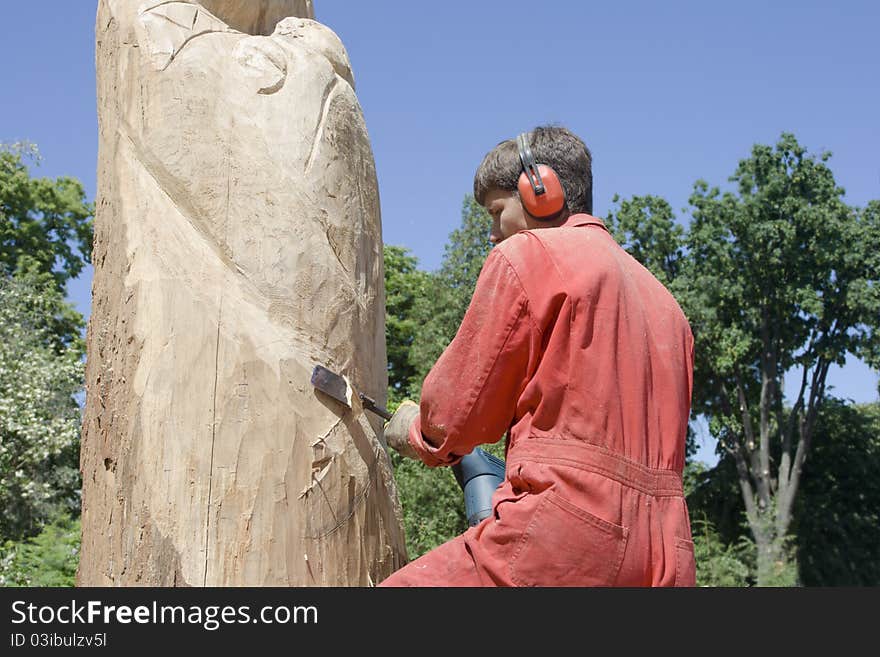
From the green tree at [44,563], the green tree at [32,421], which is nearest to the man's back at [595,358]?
the green tree at [44,563]

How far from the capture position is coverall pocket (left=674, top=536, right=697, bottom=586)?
1.83 m

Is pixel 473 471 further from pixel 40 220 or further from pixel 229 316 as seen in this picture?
pixel 40 220

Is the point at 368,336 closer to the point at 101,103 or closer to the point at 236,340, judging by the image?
the point at 236,340

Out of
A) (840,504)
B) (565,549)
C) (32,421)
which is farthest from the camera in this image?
(840,504)

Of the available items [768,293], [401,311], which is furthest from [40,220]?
[768,293]

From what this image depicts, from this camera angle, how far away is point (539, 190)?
6.59ft

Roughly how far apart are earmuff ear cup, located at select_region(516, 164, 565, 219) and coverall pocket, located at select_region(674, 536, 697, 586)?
0.72 m

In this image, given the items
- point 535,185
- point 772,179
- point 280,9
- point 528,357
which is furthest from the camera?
point 772,179

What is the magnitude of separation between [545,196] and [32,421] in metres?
10.5

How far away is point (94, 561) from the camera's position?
8.13 feet

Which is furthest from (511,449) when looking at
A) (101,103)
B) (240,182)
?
(101,103)

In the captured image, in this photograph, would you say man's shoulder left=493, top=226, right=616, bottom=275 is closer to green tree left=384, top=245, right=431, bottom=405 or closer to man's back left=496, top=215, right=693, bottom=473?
man's back left=496, top=215, right=693, bottom=473
